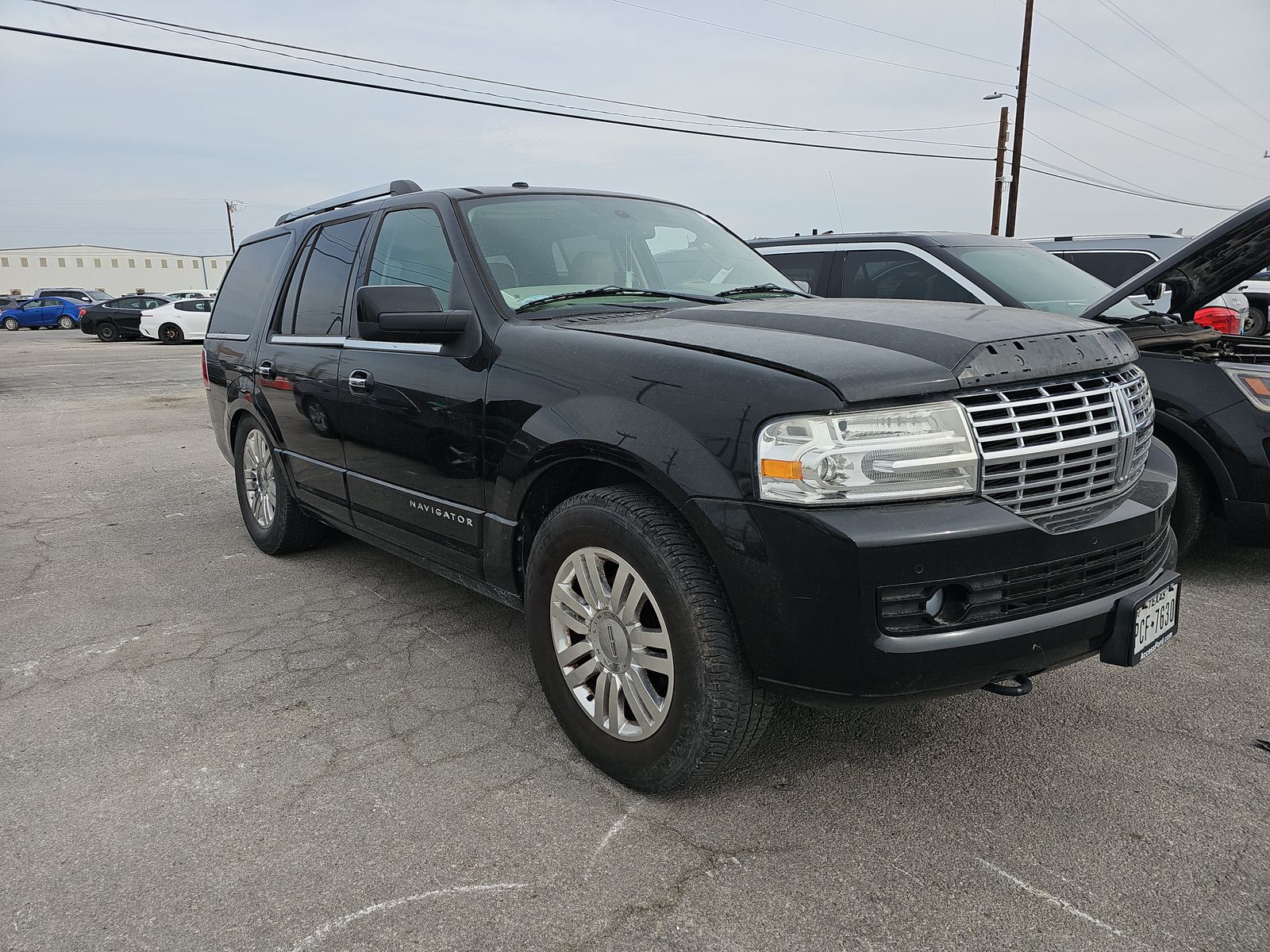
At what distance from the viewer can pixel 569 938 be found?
2053 millimetres

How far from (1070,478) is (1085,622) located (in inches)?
14.4

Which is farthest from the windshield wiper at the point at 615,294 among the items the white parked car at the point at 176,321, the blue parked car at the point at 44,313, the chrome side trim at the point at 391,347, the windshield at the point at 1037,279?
the blue parked car at the point at 44,313

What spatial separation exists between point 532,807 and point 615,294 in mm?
1794

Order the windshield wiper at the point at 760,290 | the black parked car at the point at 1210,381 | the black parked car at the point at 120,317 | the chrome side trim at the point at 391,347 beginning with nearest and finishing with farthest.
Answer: the chrome side trim at the point at 391,347, the windshield wiper at the point at 760,290, the black parked car at the point at 1210,381, the black parked car at the point at 120,317

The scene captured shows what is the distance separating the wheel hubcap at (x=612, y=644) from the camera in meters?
2.50

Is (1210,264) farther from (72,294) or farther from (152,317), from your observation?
(72,294)

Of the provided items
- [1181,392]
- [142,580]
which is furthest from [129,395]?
[1181,392]

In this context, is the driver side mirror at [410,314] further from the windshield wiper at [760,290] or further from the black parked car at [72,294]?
the black parked car at [72,294]

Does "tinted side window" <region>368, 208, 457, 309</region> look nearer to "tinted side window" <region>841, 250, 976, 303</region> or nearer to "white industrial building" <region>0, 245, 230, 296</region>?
"tinted side window" <region>841, 250, 976, 303</region>

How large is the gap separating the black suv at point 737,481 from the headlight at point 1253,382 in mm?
1634

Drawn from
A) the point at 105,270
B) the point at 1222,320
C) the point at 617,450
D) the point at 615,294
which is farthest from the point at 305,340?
the point at 105,270

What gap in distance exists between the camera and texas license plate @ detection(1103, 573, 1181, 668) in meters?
2.38

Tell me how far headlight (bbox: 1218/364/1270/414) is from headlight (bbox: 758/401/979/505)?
280 centimetres

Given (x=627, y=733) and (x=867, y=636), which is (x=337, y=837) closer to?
(x=627, y=733)
